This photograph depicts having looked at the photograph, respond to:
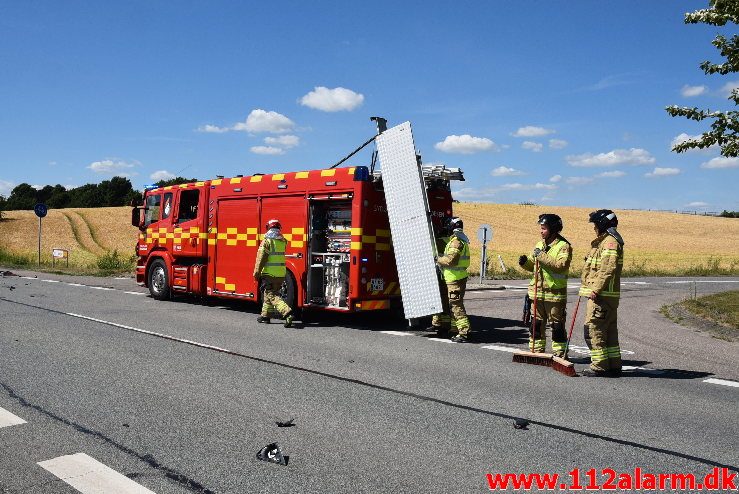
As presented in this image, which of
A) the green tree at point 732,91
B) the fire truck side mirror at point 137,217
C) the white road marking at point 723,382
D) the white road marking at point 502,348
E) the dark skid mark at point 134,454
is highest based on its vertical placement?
the green tree at point 732,91

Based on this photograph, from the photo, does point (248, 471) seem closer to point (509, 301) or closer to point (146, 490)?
point (146, 490)

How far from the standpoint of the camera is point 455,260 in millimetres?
9250

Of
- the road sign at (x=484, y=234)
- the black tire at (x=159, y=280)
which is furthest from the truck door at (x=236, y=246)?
the road sign at (x=484, y=234)

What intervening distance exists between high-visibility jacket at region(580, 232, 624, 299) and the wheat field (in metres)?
25.0

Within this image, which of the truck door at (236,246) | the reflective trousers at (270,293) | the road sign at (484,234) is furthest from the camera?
the road sign at (484,234)

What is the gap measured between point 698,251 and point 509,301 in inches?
1822

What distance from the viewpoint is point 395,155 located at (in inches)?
386

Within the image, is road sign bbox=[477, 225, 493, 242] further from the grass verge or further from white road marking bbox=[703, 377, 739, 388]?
white road marking bbox=[703, 377, 739, 388]

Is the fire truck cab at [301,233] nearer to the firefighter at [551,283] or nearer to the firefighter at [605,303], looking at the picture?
the firefighter at [551,283]

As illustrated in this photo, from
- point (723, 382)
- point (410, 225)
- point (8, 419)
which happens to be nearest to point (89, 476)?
point (8, 419)

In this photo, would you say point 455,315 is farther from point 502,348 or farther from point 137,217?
point 137,217

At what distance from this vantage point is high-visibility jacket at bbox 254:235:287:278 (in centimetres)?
1041

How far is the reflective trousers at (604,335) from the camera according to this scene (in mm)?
6883

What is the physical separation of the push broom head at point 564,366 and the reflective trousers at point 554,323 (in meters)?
0.27
